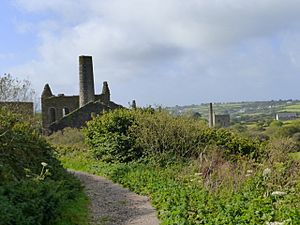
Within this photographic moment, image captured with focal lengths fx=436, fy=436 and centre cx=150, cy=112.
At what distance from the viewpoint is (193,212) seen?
8.98m

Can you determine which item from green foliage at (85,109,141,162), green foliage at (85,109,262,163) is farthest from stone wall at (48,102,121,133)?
green foliage at (85,109,262,163)

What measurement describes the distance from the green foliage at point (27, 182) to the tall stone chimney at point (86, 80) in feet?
79.2

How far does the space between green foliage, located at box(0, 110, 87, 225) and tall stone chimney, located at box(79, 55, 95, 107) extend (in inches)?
951

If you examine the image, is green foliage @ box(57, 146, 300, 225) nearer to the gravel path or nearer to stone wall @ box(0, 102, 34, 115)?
the gravel path

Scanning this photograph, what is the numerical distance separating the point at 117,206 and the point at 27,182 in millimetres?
3403

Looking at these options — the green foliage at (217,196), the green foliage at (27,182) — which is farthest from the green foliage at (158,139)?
the green foliage at (27,182)

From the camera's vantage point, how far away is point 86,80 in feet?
124

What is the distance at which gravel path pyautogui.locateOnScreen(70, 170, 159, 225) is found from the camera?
9719 mm

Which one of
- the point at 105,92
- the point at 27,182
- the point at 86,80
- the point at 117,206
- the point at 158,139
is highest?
the point at 86,80

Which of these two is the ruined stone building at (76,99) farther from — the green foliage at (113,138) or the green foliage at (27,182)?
the green foliage at (27,182)

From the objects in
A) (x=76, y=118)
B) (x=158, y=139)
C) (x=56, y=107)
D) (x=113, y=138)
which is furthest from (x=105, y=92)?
(x=158, y=139)

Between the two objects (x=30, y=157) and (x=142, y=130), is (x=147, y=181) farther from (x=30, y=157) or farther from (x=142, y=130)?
(x=142, y=130)

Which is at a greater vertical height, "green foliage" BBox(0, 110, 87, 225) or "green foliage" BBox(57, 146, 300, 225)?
"green foliage" BBox(0, 110, 87, 225)

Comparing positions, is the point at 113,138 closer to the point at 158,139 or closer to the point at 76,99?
the point at 158,139
